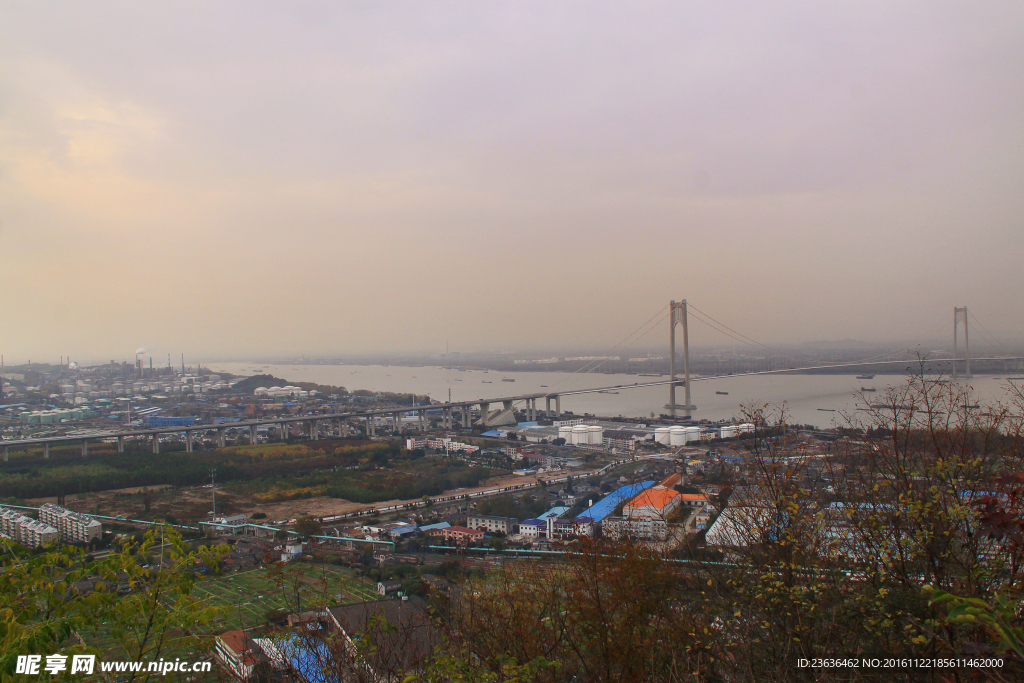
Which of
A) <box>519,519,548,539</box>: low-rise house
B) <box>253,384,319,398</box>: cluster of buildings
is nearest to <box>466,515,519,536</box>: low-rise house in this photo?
<box>519,519,548,539</box>: low-rise house

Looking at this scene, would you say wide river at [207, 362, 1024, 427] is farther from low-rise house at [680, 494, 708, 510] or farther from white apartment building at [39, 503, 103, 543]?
white apartment building at [39, 503, 103, 543]

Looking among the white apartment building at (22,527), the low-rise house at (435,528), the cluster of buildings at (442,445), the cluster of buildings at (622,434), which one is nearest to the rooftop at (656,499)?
the low-rise house at (435,528)

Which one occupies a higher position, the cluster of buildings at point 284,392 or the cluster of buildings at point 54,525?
the cluster of buildings at point 284,392

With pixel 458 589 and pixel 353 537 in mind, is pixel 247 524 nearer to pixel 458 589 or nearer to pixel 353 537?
pixel 353 537

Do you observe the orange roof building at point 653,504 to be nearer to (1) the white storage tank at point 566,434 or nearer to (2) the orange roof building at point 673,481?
(2) the orange roof building at point 673,481

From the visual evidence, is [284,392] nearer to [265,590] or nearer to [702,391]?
[702,391]

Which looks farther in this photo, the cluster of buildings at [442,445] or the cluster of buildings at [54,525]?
the cluster of buildings at [442,445]

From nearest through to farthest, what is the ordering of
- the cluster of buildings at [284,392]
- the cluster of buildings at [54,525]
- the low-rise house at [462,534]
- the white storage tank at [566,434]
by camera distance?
the cluster of buildings at [54,525] → the low-rise house at [462,534] → the white storage tank at [566,434] → the cluster of buildings at [284,392]
